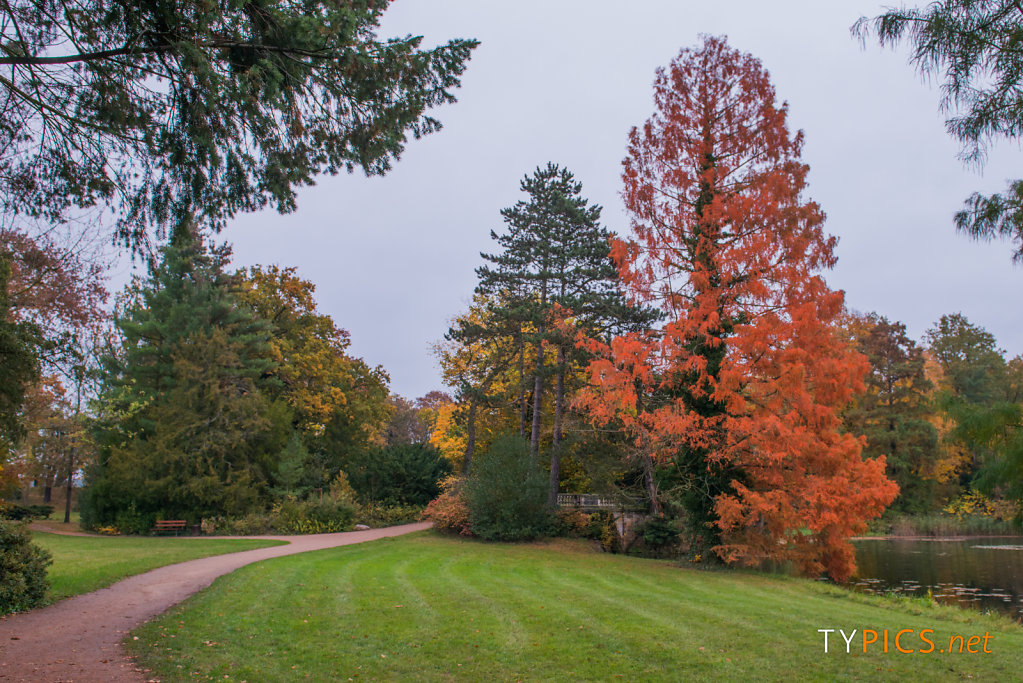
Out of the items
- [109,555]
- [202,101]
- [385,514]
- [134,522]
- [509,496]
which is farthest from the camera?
[385,514]

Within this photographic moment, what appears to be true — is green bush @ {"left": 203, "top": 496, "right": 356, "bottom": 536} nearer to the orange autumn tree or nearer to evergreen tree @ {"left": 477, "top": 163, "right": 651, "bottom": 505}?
evergreen tree @ {"left": 477, "top": 163, "right": 651, "bottom": 505}

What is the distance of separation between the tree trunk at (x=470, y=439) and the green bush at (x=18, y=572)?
1861 centimetres

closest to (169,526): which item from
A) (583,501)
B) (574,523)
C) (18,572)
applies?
(574,523)

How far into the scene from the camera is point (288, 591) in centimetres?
995

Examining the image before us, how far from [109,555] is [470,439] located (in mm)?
15421

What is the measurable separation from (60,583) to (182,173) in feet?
25.9

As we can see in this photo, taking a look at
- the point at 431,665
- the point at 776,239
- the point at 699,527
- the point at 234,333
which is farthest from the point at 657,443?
the point at 234,333

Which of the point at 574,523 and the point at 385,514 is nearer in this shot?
the point at 574,523

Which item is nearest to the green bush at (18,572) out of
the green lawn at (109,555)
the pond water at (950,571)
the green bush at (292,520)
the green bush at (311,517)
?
the green lawn at (109,555)

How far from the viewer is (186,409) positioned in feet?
78.3

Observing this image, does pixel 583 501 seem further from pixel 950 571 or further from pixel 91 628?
pixel 91 628

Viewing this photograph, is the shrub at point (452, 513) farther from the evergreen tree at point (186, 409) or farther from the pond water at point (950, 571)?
the pond water at point (950, 571)

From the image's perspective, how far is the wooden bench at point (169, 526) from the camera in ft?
73.8

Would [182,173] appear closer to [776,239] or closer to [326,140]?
[326,140]
